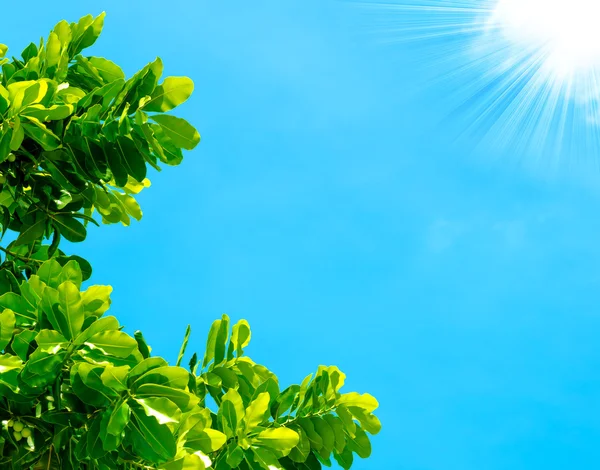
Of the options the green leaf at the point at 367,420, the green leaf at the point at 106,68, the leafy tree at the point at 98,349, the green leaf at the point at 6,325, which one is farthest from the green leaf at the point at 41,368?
the green leaf at the point at 106,68

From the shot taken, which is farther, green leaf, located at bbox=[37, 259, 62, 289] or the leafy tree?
green leaf, located at bbox=[37, 259, 62, 289]

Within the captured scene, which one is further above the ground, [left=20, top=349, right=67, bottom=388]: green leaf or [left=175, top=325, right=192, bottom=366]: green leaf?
[left=175, top=325, right=192, bottom=366]: green leaf

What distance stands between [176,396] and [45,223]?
1.77m

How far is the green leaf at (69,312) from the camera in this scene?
8.46 ft

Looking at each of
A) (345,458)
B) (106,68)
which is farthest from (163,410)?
(106,68)

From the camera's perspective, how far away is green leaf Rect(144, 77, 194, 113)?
304cm

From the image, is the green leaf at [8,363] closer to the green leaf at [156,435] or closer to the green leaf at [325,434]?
the green leaf at [156,435]

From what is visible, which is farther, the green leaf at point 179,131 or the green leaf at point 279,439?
the green leaf at point 179,131

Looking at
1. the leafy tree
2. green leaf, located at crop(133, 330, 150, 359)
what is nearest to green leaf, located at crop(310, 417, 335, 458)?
the leafy tree

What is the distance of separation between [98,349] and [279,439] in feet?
3.10

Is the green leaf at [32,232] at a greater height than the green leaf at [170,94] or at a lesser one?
lesser

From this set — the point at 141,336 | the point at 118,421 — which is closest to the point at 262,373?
the point at 141,336

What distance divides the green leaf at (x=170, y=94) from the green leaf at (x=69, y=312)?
96cm

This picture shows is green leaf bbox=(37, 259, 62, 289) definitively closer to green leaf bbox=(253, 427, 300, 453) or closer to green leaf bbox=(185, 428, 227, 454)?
green leaf bbox=(185, 428, 227, 454)
